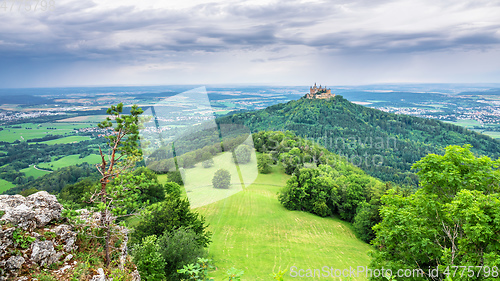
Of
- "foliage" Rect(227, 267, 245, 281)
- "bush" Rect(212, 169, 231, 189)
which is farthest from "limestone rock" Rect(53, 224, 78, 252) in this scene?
"bush" Rect(212, 169, 231, 189)

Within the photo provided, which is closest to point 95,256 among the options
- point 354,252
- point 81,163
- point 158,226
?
point 158,226

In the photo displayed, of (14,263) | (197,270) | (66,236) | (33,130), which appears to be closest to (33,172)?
(33,130)

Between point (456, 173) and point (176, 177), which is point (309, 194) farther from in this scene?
point (456, 173)

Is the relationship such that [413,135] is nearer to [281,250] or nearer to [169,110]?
[281,250]

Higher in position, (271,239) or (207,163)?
(207,163)

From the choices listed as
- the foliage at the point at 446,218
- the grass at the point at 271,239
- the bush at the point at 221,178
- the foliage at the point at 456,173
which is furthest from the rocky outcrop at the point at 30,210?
the foliage at the point at 456,173

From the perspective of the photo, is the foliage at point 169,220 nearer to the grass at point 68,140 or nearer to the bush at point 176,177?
the bush at point 176,177
